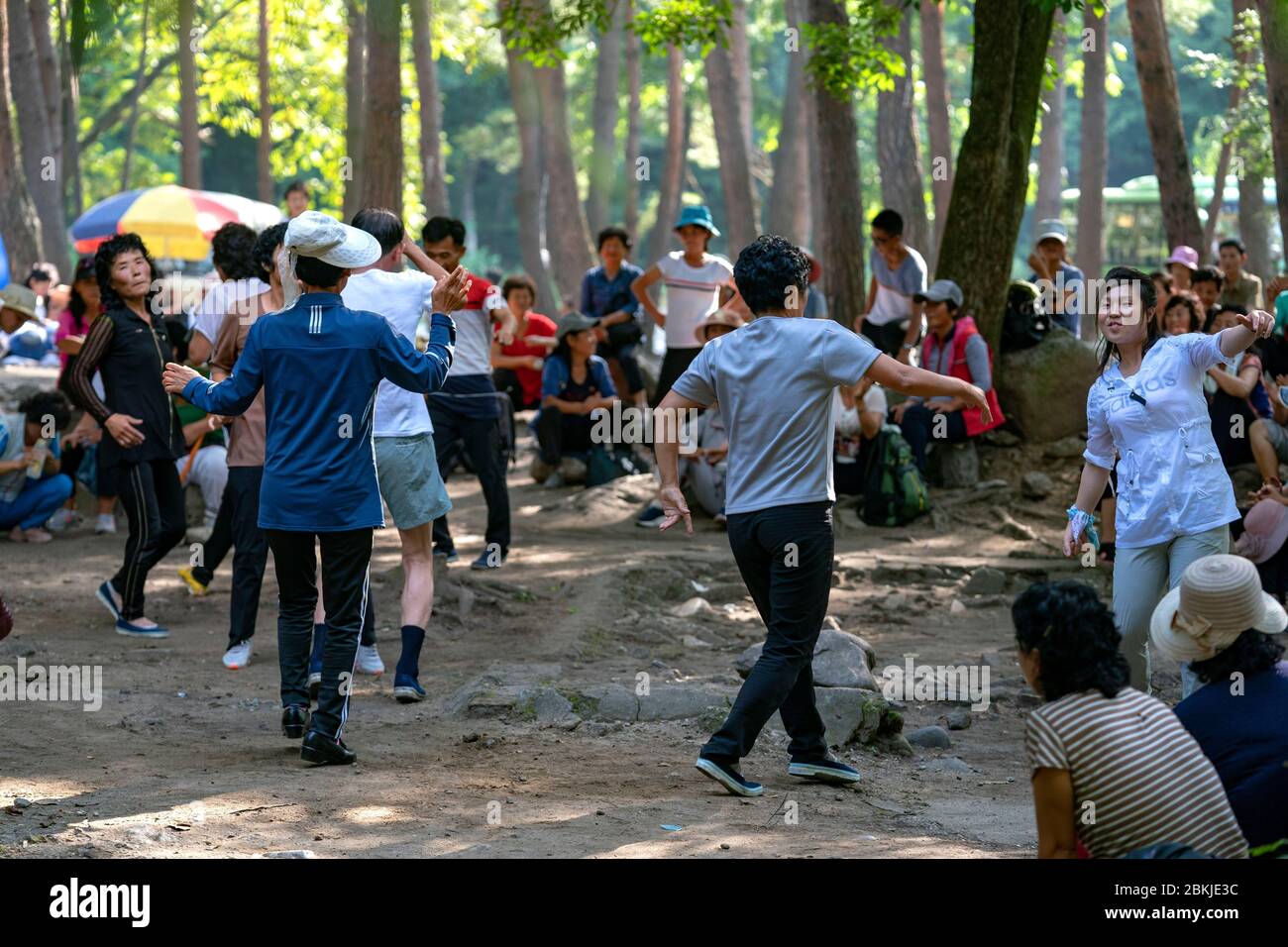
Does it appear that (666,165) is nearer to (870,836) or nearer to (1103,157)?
(1103,157)

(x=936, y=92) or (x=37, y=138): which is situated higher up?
(x=936, y=92)

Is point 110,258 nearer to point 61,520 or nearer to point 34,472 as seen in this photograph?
point 34,472

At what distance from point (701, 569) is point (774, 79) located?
45.3 metres

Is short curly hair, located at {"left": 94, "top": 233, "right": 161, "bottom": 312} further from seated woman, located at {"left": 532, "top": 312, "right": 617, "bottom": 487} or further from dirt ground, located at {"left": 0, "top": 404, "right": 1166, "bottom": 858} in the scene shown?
seated woman, located at {"left": 532, "top": 312, "right": 617, "bottom": 487}

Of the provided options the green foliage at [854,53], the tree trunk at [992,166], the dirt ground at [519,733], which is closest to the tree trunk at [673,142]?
the green foliage at [854,53]

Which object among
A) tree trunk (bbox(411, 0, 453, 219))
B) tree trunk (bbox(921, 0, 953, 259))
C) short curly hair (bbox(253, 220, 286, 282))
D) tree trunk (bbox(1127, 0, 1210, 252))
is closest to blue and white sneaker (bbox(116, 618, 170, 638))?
short curly hair (bbox(253, 220, 286, 282))

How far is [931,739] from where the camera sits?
24.2 ft

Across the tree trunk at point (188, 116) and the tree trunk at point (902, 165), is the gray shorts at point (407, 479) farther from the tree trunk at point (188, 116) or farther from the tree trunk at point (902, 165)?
the tree trunk at point (188, 116)

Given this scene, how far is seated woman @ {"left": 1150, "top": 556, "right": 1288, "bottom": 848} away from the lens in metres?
4.37

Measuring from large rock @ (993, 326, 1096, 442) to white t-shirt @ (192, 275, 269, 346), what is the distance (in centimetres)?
715

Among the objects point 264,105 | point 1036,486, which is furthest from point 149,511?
point 264,105

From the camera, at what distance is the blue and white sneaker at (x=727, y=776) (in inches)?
234

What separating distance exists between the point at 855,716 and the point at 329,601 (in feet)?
7.11
